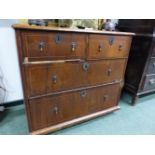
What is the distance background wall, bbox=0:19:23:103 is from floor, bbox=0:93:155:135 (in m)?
0.18

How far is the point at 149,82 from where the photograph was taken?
180 centimetres

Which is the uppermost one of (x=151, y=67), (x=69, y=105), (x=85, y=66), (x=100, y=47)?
(x=100, y=47)

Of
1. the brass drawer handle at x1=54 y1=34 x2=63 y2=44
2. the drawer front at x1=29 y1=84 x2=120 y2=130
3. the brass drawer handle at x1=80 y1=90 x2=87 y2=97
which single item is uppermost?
the brass drawer handle at x1=54 y1=34 x2=63 y2=44

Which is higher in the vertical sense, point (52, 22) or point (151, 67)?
point (52, 22)

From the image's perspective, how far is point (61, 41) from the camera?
3.26ft

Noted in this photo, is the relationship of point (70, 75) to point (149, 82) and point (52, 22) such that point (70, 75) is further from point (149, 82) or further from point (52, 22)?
point (149, 82)

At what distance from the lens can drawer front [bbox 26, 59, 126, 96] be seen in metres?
1.02

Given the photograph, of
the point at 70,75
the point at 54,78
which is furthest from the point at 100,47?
the point at 54,78

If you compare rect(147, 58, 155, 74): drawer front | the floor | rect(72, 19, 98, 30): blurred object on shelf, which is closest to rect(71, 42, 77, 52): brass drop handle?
rect(72, 19, 98, 30): blurred object on shelf

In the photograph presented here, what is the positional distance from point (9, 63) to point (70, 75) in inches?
30.1

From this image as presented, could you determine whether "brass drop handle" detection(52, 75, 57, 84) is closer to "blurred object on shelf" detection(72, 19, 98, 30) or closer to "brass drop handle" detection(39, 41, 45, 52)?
"brass drop handle" detection(39, 41, 45, 52)

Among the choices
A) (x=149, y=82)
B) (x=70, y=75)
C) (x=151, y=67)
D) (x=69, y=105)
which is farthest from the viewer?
(x=149, y=82)
